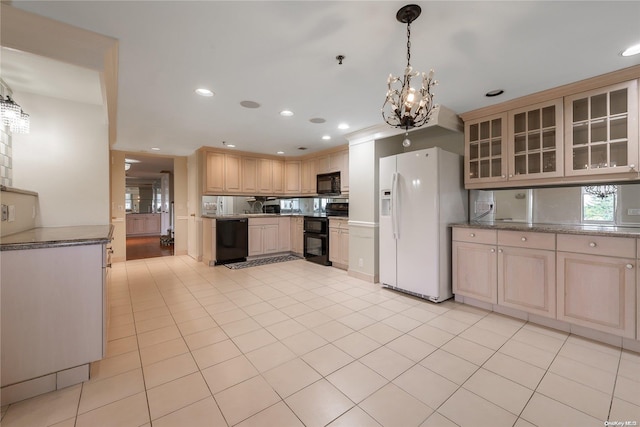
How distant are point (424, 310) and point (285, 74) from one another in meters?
2.79

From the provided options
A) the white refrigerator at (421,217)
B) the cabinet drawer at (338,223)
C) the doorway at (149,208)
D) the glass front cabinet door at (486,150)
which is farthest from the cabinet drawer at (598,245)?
the doorway at (149,208)

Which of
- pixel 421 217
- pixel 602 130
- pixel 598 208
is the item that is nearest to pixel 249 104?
pixel 421 217

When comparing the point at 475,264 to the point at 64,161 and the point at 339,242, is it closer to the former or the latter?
the point at 339,242

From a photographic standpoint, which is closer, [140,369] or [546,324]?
[140,369]

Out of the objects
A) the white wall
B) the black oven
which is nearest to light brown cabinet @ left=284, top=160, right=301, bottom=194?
the black oven

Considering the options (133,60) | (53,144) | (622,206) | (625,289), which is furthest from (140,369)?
(622,206)

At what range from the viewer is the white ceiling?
1516 millimetres

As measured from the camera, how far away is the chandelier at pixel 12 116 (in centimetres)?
200

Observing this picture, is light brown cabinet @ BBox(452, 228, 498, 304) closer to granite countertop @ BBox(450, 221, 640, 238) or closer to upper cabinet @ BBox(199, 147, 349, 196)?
granite countertop @ BBox(450, 221, 640, 238)

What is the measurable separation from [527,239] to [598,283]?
1.86 ft

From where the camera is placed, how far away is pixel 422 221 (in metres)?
3.07

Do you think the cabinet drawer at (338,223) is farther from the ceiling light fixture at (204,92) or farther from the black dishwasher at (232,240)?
the ceiling light fixture at (204,92)

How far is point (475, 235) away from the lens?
9.34 feet

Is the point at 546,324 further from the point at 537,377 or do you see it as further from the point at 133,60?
the point at 133,60
